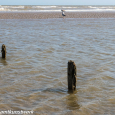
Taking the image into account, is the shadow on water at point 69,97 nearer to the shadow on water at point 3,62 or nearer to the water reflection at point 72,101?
the water reflection at point 72,101

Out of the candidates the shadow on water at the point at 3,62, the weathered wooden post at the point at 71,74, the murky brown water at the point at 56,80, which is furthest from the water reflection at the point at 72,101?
the shadow on water at the point at 3,62

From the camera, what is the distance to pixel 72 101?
6.65 meters

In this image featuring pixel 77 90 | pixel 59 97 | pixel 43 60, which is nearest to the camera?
pixel 59 97

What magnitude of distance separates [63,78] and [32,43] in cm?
695

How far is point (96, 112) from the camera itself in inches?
236

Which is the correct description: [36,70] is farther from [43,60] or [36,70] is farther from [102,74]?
[102,74]

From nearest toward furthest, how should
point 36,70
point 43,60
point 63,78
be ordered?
point 63,78 → point 36,70 → point 43,60

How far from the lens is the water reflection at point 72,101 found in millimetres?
6290

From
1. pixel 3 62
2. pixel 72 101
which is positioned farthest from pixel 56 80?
pixel 3 62

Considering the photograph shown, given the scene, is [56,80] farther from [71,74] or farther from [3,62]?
[3,62]

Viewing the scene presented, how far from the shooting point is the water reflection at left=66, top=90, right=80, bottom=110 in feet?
20.6

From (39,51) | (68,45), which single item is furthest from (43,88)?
(68,45)

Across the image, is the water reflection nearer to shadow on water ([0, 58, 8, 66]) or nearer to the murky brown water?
the murky brown water

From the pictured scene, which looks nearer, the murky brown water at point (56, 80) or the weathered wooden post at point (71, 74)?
the murky brown water at point (56, 80)
